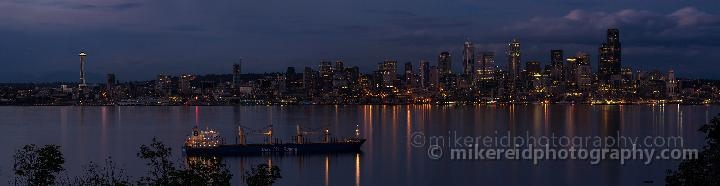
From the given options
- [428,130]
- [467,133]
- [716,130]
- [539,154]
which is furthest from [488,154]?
[716,130]

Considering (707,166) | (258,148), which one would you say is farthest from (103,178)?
(258,148)

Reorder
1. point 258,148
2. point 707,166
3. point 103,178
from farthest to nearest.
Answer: point 258,148 → point 103,178 → point 707,166

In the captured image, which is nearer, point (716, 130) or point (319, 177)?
point (716, 130)

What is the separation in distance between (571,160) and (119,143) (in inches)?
1014

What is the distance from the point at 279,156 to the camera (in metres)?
40.8

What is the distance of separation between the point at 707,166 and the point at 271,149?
33.1m

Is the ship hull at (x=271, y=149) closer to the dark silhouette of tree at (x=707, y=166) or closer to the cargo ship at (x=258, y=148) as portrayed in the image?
the cargo ship at (x=258, y=148)

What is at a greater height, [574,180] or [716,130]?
[716,130]

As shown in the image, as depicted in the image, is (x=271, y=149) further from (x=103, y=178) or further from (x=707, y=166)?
(x=707, y=166)

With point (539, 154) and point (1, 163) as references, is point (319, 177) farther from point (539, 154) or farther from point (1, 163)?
point (1, 163)

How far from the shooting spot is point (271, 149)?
137ft

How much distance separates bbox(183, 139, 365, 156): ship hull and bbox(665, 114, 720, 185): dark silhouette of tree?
1246 inches

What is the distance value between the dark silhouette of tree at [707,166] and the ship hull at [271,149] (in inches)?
1246

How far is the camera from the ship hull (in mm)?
41188
